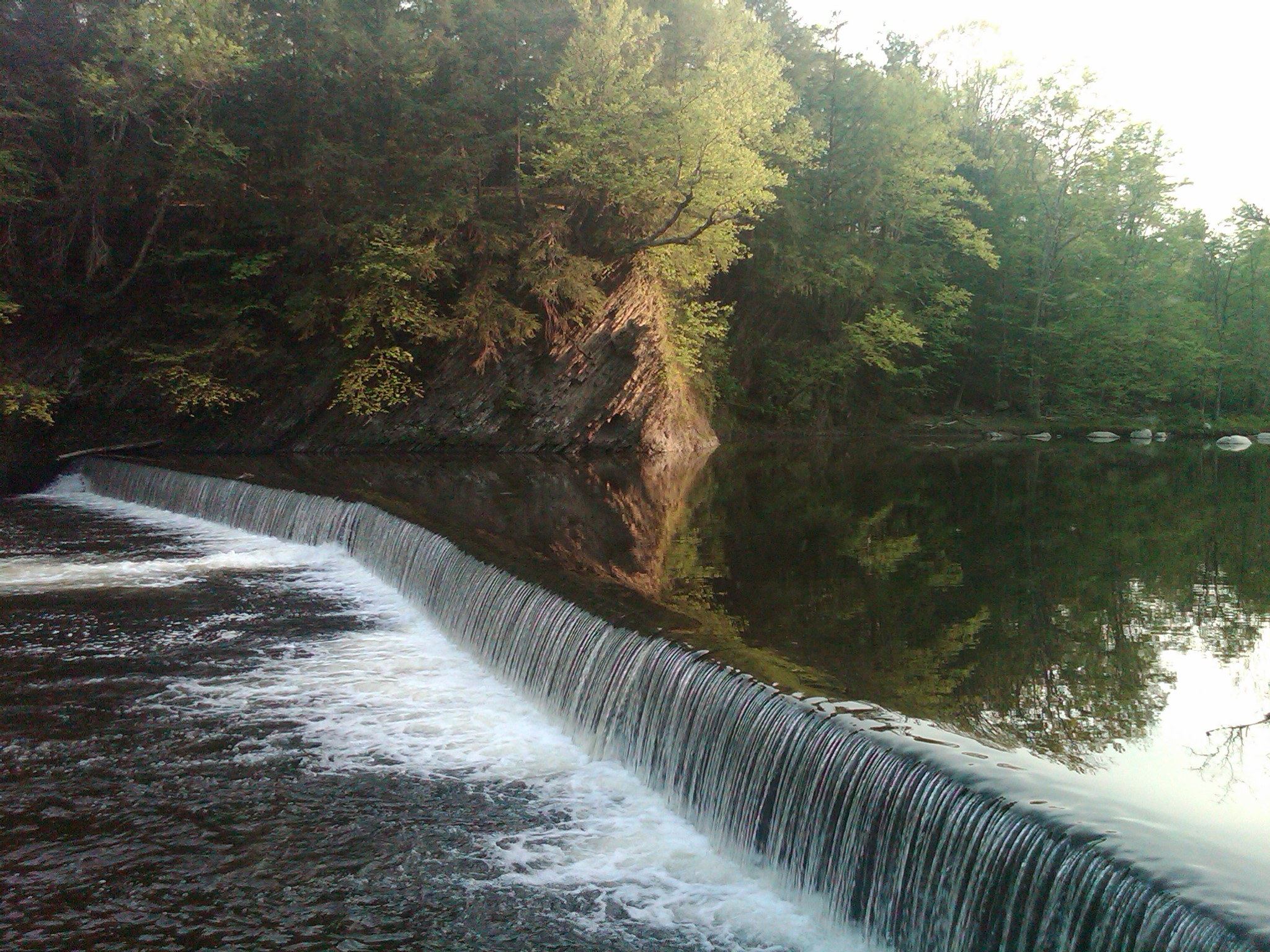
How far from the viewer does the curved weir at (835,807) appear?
385cm

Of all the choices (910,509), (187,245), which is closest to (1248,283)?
(910,509)

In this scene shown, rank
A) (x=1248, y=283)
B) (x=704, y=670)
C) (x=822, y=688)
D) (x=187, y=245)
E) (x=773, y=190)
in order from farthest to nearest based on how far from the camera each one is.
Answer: (x=1248, y=283)
(x=773, y=190)
(x=187, y=245)
(x=704, y=670)
(x=822, y=688)

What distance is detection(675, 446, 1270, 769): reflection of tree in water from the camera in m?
6.73

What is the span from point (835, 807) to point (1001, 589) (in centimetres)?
596

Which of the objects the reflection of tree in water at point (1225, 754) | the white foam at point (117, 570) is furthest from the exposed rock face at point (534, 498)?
the reflection of tree in water at point (1225, 754)

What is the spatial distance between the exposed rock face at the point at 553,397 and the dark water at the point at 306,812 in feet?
57.3

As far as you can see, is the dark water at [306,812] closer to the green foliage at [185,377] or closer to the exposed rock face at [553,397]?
the green foliage at [185,377]

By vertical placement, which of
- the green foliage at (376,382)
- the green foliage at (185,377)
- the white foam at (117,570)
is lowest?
the white foam at (117,570)

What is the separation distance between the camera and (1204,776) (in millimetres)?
5387

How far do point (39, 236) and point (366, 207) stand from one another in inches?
318

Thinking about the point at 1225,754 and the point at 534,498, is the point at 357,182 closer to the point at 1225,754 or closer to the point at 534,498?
the point at 534,498

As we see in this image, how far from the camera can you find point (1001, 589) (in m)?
10.4

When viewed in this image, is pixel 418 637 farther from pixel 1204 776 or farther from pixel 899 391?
pixel 899 391

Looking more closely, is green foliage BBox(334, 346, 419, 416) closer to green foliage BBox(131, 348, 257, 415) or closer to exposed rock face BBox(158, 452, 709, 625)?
exposed rock face BBox(158, 452, 709, 625)
